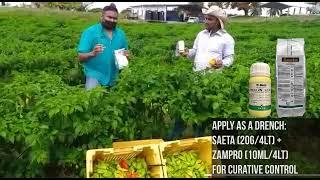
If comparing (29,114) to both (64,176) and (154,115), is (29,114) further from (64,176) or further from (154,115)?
(154,115)

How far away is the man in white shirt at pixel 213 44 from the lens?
5.39 metres

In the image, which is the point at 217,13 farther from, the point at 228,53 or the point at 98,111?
the point at 98,111

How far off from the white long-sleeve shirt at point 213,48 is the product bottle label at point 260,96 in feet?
5.25

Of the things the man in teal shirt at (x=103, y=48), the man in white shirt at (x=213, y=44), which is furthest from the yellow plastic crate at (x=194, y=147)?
the man in teal shirt at (x=103, y=48)

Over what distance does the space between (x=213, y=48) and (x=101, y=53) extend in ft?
3.71

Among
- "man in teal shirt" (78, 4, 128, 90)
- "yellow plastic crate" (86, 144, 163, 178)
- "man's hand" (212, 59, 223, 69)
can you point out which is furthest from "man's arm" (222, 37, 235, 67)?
"yellow plastic crate" (86, 144, 163, 178)

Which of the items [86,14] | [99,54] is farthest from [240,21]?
[99,54]

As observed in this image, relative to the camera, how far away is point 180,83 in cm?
432

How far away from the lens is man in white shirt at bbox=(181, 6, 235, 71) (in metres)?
5.39

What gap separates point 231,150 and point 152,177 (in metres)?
0.62

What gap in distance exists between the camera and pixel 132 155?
3594 millimetres

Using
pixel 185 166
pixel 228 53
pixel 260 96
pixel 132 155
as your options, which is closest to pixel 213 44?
pixel 228 53

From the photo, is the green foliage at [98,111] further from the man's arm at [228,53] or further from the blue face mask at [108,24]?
the blue face mask at [108,24]

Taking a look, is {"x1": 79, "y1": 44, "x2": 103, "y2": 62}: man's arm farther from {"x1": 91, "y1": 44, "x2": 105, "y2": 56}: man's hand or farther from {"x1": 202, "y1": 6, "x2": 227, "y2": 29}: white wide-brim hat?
{"x1": 202, "y1": 6, "x2": 227, "y2": 29}: white wide-brim hat
